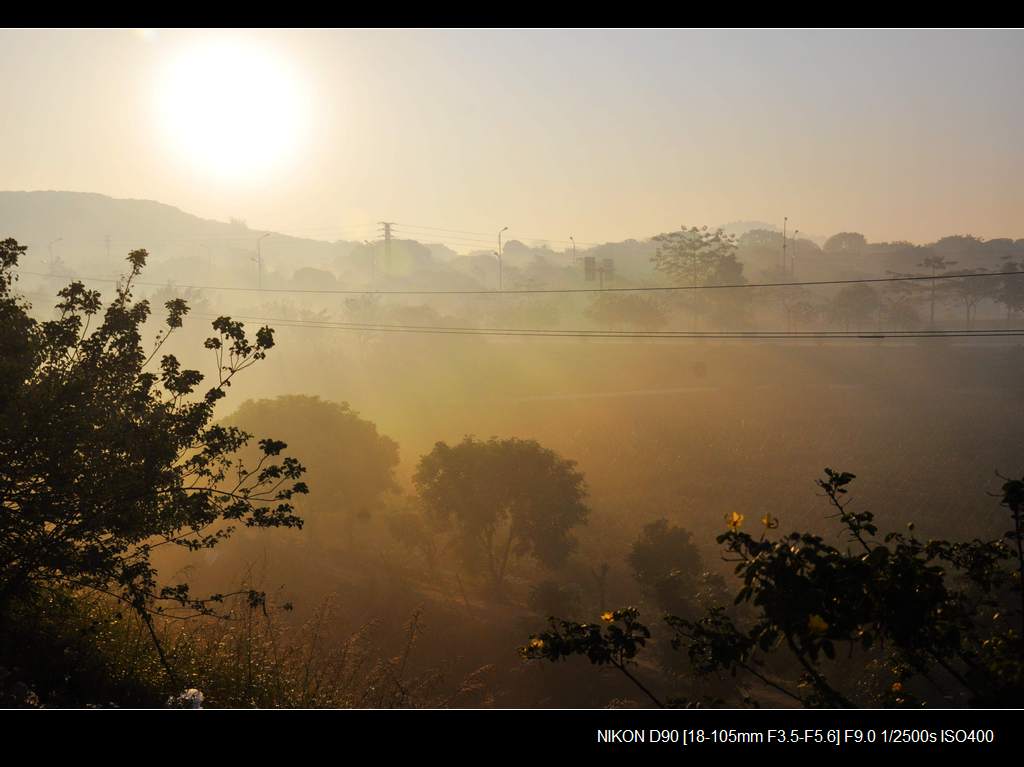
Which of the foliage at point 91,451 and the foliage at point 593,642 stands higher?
the foliage at point 91,451

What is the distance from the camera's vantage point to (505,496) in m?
32.9

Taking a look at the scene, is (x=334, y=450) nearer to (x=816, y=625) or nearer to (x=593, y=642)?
(x=593, y=642)

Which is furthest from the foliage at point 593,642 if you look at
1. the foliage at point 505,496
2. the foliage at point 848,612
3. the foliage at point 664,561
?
the foliage at point 505,496

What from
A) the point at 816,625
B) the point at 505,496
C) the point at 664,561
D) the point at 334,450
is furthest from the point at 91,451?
the point at 334,450

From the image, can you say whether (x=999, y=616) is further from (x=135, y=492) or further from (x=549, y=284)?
(x=549, y=284)

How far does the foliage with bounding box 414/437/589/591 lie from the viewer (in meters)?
32.8

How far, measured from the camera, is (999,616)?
631 cm

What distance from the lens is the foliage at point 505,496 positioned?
32.8 m

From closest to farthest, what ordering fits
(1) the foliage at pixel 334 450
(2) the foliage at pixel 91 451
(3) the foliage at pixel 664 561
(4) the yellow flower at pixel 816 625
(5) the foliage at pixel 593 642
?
1. (4) the yellow flower at pixel 816 625
2. (5) the foliage at pixel 593 642
3. (2) the foliage at pixel 91 451
4. (3) the foliage at pixel 664 561
5. (1) the foliage at pixel 334 450

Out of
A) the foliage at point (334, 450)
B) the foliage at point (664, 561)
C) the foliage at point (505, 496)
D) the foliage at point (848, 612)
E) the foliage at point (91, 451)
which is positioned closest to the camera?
the foliage at point (848, 612)

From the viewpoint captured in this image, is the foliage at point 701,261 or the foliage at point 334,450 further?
the foliage at point 701,261

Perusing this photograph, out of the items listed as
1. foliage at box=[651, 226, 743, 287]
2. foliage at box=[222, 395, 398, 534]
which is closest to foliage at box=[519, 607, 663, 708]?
foliage at box=[222, 395, 398, 534]

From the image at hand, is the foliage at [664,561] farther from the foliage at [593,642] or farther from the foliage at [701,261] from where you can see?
the foliage at [701,261]
